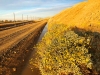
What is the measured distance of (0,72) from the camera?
396 inches

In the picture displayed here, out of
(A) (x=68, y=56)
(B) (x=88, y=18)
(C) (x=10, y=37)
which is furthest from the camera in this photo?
(C) (x=10, y=37)

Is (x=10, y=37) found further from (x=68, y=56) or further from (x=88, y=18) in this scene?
(x=68, y=56)

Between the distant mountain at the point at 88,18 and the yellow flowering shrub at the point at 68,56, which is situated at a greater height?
the distant mountain at the point at 88,18

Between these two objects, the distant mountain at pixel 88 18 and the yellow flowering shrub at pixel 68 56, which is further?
the distant mountain at pixel 88 18

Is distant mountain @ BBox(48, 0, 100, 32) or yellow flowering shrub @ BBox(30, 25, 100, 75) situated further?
distant mountain @ BBox(48, 0, 100, 32)

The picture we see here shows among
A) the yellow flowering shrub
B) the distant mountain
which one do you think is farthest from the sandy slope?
the yellow flowering shrub

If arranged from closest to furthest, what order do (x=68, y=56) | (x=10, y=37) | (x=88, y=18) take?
(x=68, y=56) < (x=88, y=18) < (x=10, y=37)

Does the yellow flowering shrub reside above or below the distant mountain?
below

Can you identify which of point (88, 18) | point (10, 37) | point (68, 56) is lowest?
point (10, 37)

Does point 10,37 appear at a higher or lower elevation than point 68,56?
lower

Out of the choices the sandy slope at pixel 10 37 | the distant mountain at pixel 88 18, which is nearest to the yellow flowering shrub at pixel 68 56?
the distant mountain at pixel 88 18

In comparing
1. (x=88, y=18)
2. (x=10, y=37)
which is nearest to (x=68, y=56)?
(x=88, y=18)

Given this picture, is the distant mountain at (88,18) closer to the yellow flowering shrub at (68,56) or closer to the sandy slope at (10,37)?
the sandy slope at (10,37)

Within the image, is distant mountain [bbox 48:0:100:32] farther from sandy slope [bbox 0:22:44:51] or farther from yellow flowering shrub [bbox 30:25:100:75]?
yellow flowering shrub [bbox 30:25:100:75]
